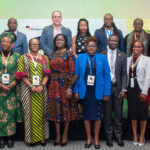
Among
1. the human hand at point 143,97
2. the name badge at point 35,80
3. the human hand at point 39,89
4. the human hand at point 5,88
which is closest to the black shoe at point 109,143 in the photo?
the human hand at point 143,97

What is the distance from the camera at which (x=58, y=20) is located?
418cm

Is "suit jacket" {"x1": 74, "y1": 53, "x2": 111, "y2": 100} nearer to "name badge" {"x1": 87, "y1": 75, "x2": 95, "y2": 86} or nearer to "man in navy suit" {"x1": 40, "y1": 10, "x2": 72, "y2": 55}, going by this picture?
"name badge" {"x1": 87, "y1": 75, "x2": 95, "y2": 86}

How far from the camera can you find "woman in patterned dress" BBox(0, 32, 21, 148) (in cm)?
345

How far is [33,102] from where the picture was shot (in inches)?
137

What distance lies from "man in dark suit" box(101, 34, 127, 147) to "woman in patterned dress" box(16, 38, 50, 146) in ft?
3.05

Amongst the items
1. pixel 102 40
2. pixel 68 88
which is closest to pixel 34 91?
pixel 68 88

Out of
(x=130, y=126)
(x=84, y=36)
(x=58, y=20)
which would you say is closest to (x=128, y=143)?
(x=130, y=126)

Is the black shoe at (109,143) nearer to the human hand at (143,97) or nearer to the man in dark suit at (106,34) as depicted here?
the human hand at (143,97)

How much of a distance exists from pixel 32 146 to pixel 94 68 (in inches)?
58.5

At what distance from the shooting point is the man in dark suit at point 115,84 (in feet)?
11.6

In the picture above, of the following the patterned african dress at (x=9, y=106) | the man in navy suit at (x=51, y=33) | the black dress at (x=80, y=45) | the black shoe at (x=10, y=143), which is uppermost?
the man in navy suit at (x=51, y=33)

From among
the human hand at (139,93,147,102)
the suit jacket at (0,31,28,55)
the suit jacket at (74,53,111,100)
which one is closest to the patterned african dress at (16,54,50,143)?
the suit jacket at (74,53,111,100)

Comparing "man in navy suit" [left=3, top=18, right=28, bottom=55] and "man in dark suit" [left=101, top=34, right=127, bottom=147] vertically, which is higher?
"man in navy suit" [left=3, top=18, right=28, bottom=55]

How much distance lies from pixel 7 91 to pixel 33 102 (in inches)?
16.4
